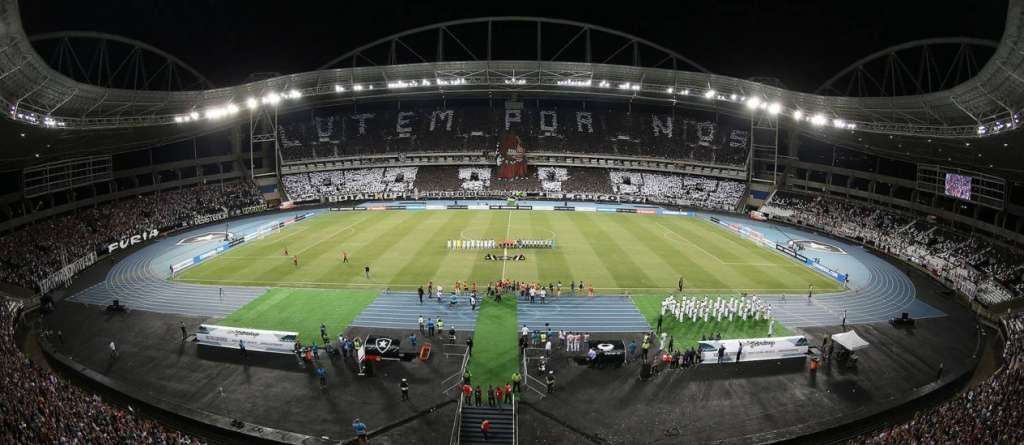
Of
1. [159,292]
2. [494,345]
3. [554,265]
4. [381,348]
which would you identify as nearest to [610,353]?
[494,345]

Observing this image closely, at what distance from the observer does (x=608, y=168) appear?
72750mm

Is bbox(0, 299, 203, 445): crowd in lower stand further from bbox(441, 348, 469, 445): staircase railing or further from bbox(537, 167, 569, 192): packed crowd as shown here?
bbox(537, 167, 569, 192): packed crowd

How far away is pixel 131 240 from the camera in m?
41.7

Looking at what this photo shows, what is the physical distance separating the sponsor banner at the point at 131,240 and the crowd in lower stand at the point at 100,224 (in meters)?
0.48

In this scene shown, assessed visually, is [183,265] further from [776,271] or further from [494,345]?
[776,271]

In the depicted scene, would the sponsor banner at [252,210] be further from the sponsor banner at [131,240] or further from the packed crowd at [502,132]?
the packed crowd at [502,132]

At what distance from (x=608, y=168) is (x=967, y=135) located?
46184 mm

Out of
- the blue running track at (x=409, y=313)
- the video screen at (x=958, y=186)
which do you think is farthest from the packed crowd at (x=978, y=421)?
the video screen at (x=958, y=186)

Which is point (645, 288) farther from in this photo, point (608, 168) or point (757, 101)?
point (608, 168)

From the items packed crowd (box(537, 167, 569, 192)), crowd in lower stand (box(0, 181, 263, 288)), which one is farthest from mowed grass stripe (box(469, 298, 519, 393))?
packed crowd (box(537, 167, 569, 192))

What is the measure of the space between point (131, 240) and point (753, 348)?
46.1 meters

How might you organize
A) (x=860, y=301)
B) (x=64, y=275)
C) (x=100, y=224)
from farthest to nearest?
1. (x=100, y=224)
2. (x=64, y=275)
3. (x=860, y=301)

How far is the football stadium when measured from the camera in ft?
58.4

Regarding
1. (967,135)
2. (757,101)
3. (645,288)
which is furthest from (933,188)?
(645,288)
